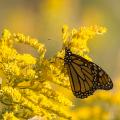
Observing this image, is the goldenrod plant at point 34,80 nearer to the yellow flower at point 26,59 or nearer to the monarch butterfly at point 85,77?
the yellow flower at point 26,59

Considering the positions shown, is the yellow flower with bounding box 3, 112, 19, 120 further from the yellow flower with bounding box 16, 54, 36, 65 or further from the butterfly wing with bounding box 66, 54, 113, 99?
the butterfly wing with bounding box 66, 54, 113, 99

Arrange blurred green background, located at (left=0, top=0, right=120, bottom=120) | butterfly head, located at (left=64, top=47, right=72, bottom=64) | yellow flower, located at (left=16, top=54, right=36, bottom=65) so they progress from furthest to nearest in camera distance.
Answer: blurred green background, located at (left=0, top=0, right=120, bottom=120) → butterfly head, located at (left=64, top=47, right=72, bottom=64) → yellow flower, located at (left=16, top=54, right=36, bottom=65)

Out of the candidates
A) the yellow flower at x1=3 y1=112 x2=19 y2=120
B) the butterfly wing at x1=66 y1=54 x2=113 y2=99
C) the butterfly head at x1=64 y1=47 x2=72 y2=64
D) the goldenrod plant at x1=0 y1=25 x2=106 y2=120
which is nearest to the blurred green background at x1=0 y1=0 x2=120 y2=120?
the butterfly wing at x1=66 y1=54 x2=113 y2=99


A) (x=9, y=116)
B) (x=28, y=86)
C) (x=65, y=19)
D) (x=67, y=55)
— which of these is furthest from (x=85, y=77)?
(x=65, y=19)

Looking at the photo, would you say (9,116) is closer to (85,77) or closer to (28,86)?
(28,86)

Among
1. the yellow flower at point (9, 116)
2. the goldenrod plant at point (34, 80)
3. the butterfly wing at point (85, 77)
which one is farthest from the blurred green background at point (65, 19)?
the yellow flower at point (9, 116)

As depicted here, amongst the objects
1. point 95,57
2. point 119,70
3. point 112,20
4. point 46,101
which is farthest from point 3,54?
point 112,20
